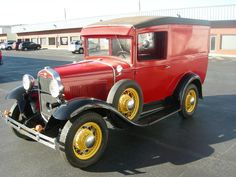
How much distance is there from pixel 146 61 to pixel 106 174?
2.40 meters

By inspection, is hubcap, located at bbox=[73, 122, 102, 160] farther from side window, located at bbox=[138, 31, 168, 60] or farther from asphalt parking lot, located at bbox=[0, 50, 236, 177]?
side window, located at bbox=[138, 31, 168, 60]

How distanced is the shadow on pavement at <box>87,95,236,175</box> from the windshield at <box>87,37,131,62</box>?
1590 millimetres

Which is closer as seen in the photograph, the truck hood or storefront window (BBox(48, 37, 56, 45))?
the truck hood

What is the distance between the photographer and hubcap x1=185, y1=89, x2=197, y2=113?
6.48 m

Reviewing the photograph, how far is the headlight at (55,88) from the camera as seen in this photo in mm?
4364

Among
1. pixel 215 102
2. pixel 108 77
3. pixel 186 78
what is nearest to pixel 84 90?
pixel 108 77

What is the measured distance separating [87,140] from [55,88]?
3.29 feet

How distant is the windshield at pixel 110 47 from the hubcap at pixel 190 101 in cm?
209

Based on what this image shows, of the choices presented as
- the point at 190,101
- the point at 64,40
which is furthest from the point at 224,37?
the point at 64,40

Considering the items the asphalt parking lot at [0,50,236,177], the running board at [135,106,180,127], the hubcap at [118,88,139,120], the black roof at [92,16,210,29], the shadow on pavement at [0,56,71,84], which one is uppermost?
the black roof at [92,16,210,29]

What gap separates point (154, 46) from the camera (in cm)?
582

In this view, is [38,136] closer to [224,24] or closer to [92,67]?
[92,67]

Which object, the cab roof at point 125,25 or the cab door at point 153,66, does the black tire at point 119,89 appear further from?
the cab roof at point 125,25

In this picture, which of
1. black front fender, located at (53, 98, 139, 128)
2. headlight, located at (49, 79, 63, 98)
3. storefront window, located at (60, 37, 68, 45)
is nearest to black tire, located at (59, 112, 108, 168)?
black front fender, located at (53, 98, 139, 128)
